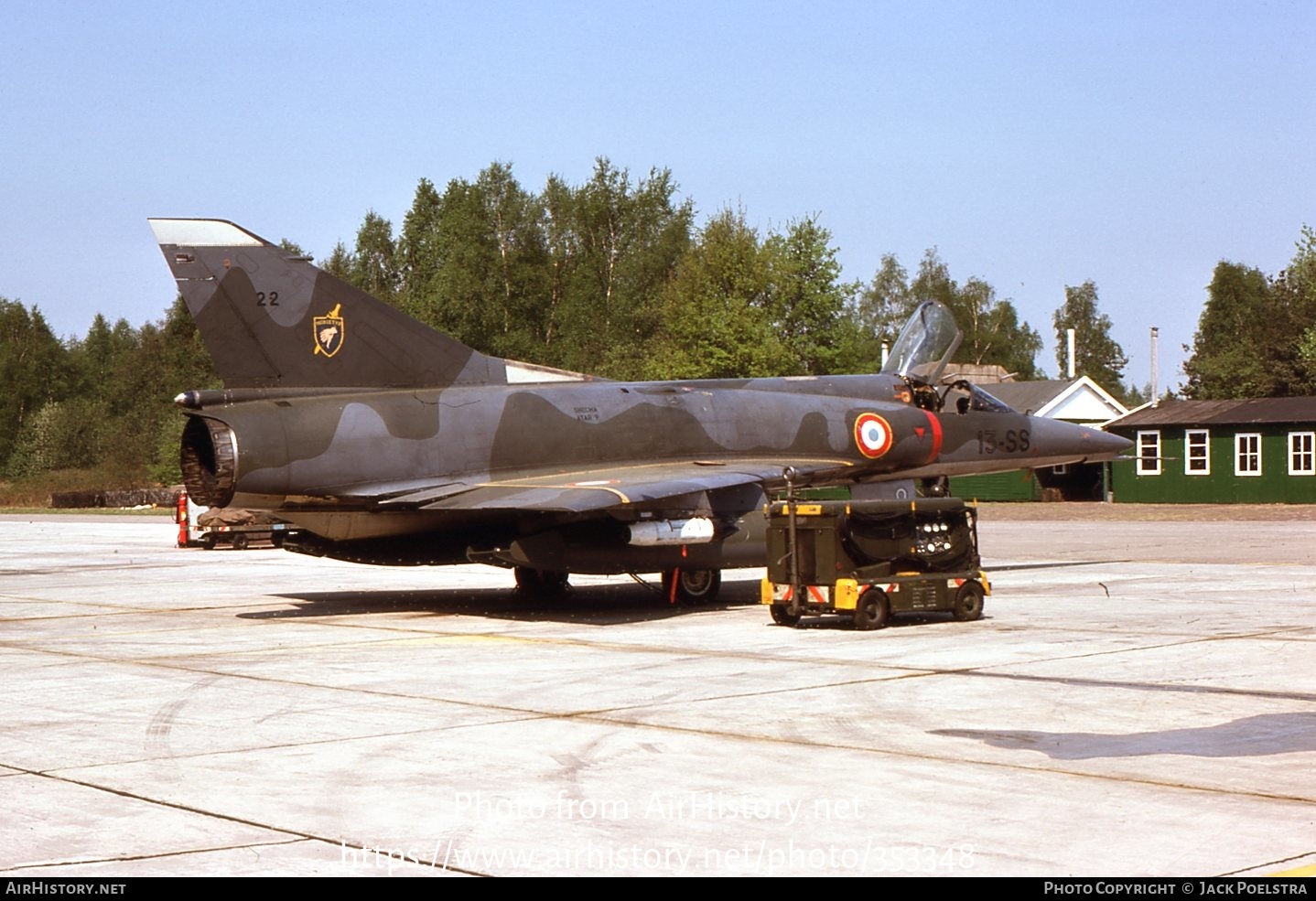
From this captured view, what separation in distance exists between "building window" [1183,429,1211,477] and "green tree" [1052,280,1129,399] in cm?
6869

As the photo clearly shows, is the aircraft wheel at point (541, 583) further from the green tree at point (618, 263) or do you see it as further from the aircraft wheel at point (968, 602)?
the green tree at point (618, 263)

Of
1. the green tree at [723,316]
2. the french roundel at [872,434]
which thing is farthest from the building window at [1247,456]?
the french roundel at [872,434]

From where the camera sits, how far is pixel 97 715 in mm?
10703

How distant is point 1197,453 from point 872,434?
34733 mm

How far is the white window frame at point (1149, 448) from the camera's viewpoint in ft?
172

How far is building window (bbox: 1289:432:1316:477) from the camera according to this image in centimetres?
4884

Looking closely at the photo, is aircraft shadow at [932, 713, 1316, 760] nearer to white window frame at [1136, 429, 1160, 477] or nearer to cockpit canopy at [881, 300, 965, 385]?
cockpit canopy at [881, 300, 965, 385]

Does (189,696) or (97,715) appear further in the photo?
(189,696)

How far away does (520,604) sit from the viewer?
1998 cm

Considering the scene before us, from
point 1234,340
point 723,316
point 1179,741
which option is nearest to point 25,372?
point 723,316

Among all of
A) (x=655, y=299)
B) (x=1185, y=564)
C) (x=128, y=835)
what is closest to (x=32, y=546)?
(x=1185, y=564)

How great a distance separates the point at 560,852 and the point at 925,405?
1590 cm

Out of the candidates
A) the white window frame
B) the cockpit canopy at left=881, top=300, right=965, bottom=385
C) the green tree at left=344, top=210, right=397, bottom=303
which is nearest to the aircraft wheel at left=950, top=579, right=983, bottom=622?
the cockpit canopy at left=881, top=300, right=965, bottom=385

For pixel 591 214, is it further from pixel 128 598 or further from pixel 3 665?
pixel 3 665
